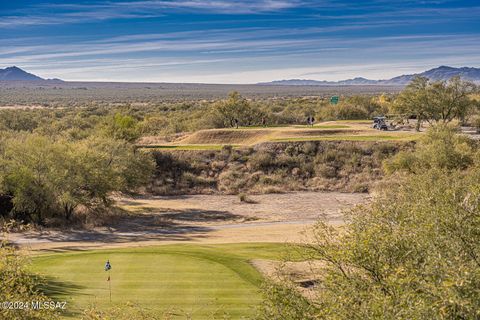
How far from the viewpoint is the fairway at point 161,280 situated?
1817 cm

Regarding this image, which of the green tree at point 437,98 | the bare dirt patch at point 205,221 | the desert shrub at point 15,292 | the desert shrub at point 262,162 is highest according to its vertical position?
the green tree at point 437,98

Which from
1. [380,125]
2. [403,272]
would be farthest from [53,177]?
[380,125]

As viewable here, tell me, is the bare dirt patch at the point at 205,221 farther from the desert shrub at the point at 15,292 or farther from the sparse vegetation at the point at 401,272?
the desert shrub at the point at 15,292

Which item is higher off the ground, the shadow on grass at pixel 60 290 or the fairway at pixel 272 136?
the fairway at pixel 272 136

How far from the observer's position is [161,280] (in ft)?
69.2

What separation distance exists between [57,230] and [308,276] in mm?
23803

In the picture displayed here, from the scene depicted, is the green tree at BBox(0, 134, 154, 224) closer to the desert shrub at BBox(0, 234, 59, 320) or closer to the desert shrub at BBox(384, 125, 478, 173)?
the desert shrub at BBox(384, 125, 478, 173)

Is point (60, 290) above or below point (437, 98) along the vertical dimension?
below

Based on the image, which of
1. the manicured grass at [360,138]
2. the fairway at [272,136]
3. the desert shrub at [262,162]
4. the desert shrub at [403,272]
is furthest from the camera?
the fairway at [272,136]

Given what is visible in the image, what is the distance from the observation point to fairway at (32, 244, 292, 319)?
18172 mm

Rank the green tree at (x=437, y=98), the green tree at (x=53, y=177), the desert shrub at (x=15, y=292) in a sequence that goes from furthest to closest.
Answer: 1. the green tree at (x=437, y=98)
2. the green tree at (x=53, y=177)
3. the desert shrub at (x=15, y=292)

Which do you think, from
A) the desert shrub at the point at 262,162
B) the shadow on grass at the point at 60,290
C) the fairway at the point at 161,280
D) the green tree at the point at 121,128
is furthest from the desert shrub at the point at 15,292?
the desert shrub at the point at 262,162

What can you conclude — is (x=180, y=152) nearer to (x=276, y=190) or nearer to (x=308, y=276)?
(x=276, y=190)

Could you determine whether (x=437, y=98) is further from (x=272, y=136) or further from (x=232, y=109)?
(x=232, y=109)
